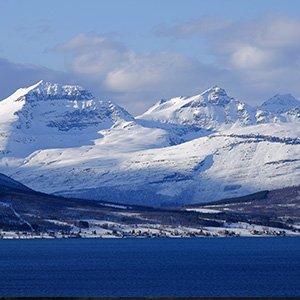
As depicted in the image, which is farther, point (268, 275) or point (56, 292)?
point (268, 275)

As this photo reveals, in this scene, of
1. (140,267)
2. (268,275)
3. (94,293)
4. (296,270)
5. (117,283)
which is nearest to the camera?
(94,293)

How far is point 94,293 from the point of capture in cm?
11588

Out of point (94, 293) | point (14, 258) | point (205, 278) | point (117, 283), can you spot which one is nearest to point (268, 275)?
point (205, 278)

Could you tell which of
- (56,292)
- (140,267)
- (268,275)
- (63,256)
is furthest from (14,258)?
(56,292)

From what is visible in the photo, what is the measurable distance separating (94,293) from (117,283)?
15.0m

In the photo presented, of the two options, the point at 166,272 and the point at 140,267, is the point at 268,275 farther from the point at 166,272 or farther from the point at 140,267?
the point at 140,267

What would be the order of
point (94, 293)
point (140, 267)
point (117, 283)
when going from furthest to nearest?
point (140, 267) < point (117, 283) < point (94, 293)

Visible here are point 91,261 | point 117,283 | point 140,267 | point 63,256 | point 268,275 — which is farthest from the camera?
point 63,256

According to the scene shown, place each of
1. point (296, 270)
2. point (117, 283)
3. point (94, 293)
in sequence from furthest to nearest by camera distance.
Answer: point (296, 270)
point (117, 283)
point (94, 293)

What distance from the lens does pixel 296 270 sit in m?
151

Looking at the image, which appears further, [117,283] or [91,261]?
[91,261]

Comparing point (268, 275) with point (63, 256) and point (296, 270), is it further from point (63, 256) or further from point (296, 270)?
point (63, 256)

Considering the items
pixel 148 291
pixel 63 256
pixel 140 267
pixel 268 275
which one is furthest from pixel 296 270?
pixel 63 256

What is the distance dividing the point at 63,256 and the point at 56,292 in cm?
7682
